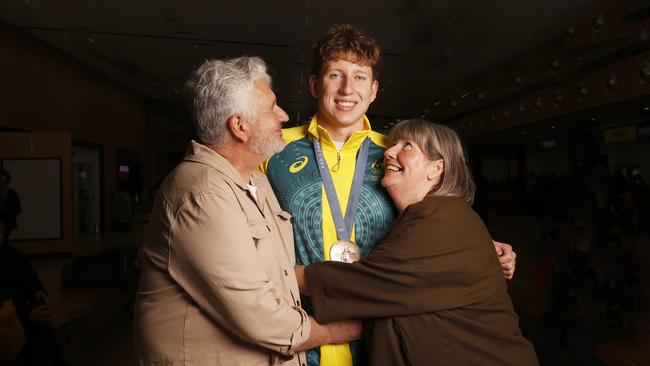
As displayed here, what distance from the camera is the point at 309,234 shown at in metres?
1.73

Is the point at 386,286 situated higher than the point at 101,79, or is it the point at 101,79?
the point at 101,79

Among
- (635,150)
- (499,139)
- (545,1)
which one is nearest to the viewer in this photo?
(545,1)

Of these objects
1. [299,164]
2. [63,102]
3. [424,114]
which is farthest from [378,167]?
[424,114]

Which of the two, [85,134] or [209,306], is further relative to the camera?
[85,134]

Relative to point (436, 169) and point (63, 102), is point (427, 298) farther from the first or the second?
point (63, 102)

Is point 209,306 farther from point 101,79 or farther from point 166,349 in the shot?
point 101,79

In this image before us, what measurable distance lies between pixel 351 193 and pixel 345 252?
0.21 metres

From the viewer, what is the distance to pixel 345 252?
169cm

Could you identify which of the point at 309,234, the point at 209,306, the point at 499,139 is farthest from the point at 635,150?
the point at 209,306

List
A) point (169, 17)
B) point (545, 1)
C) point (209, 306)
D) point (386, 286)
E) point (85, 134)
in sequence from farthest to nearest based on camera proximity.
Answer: point (85, 134), point (169, 17), point (545, 1), point (386, 286), point (209, 306)

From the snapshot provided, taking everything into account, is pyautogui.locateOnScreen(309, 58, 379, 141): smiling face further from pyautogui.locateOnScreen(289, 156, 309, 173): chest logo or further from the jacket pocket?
the jacket pocket

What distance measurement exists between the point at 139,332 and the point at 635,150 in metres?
8.04

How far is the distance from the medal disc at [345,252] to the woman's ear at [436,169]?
0.34 meters

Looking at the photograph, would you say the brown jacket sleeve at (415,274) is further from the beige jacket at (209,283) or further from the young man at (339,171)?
the young man at (339,171)
